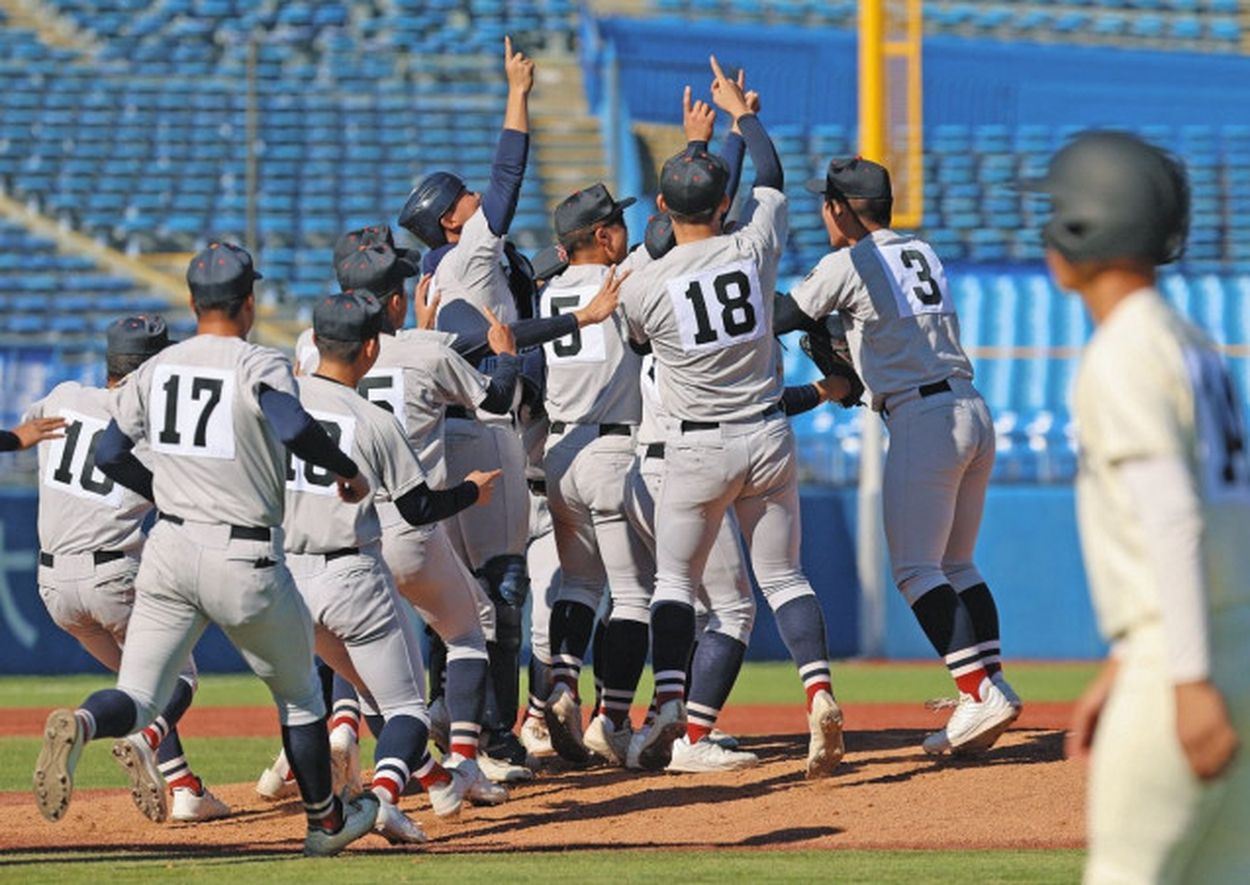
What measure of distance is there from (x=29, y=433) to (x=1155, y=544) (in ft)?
17.2

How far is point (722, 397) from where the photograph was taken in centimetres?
794

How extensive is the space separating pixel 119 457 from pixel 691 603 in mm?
2421

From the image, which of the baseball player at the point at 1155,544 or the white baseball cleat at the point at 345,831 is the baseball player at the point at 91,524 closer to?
the white baseball cleat at the point at 345,831

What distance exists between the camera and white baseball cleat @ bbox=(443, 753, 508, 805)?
299 inches

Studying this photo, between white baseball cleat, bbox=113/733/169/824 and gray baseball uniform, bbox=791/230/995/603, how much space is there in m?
2.89

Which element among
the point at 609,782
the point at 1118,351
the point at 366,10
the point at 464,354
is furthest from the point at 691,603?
the point at 366,10

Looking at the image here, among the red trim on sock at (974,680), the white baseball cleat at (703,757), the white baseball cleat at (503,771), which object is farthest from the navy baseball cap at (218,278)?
the red trim on sock at (974,680)

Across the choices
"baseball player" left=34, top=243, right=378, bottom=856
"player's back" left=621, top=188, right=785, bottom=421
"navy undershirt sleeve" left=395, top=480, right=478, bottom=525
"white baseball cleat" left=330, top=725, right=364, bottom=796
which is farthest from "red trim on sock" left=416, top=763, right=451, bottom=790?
"player's back" left=621, top=188, right=785, bottom=421

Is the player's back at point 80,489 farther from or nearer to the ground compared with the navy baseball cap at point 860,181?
nearer to the ground

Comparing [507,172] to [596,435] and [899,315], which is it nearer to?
[596,435]

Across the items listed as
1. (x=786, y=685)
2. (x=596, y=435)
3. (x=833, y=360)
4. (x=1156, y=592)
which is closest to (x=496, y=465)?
(x=596, y=435)

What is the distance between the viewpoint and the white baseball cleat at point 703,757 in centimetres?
818

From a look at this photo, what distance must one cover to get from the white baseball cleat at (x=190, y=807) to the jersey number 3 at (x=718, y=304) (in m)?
2.52

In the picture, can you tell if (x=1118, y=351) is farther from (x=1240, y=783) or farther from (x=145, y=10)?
(x=145, y=10)
